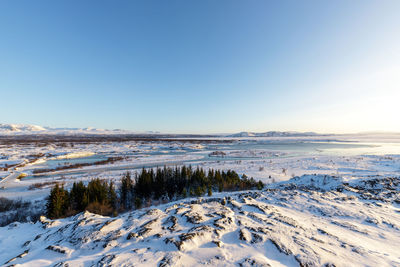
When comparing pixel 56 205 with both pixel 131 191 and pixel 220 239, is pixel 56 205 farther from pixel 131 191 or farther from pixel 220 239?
pixel 220 239

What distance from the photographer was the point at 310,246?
5.03 metres

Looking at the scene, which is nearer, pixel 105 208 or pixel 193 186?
pixel 105 208

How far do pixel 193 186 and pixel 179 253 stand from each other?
514 inches

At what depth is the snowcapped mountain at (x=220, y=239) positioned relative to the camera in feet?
15.0

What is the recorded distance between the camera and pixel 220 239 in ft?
17.4

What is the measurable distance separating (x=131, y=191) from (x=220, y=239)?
12.9m

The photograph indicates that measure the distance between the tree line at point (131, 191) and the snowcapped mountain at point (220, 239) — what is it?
2.88 meters

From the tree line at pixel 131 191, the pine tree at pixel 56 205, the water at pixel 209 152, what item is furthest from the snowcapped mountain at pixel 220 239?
the water at pixel 209 152

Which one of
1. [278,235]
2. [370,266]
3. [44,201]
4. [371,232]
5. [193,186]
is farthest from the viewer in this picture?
[193,186]

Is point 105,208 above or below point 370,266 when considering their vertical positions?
below

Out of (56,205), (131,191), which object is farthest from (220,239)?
(131,191)

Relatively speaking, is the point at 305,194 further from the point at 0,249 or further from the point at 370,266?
the point at 0,249

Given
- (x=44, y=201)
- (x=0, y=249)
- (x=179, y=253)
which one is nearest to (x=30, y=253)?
(x=0, y=249)

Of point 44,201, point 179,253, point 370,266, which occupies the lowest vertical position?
point 44,201
